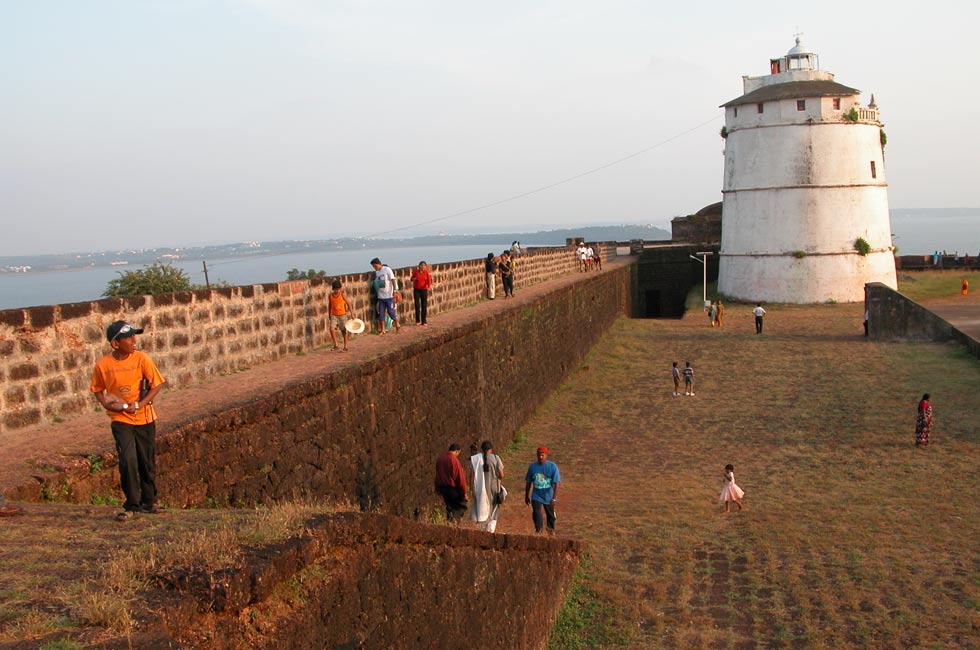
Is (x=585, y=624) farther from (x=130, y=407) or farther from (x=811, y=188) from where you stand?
(x=811, y=188)

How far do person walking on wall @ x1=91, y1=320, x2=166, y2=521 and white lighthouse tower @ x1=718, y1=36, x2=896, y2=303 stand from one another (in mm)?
34207

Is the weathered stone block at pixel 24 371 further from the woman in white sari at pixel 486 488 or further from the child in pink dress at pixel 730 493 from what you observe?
the child in pink dress at pixel 730 493

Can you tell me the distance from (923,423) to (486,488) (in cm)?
849

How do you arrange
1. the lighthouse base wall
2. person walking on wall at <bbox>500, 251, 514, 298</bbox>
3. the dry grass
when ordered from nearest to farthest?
the dry grass
person walking on wall at <bbox>500, 251, 514, 298</bbox>
the lighthouse base wall

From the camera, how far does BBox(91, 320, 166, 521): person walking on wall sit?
4.83 metres

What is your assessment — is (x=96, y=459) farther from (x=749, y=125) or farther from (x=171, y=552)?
(x=749, y=125)

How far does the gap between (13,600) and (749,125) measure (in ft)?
121

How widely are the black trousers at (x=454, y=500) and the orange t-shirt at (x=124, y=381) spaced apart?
4565 mm

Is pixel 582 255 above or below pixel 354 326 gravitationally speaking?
below

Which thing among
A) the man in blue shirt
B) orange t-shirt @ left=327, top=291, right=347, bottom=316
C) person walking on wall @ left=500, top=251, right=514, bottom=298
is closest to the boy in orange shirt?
orange t-shirt @ left=327, top=291, right=347, bottom=316

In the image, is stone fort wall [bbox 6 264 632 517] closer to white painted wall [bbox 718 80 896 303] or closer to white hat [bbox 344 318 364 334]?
white hat [bbox 344 318 364 334]

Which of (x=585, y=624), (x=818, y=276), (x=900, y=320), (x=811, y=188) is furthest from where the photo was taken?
(x=818, y=276)

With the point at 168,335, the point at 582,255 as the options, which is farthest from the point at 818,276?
the point at 168,335

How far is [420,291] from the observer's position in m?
13.7
